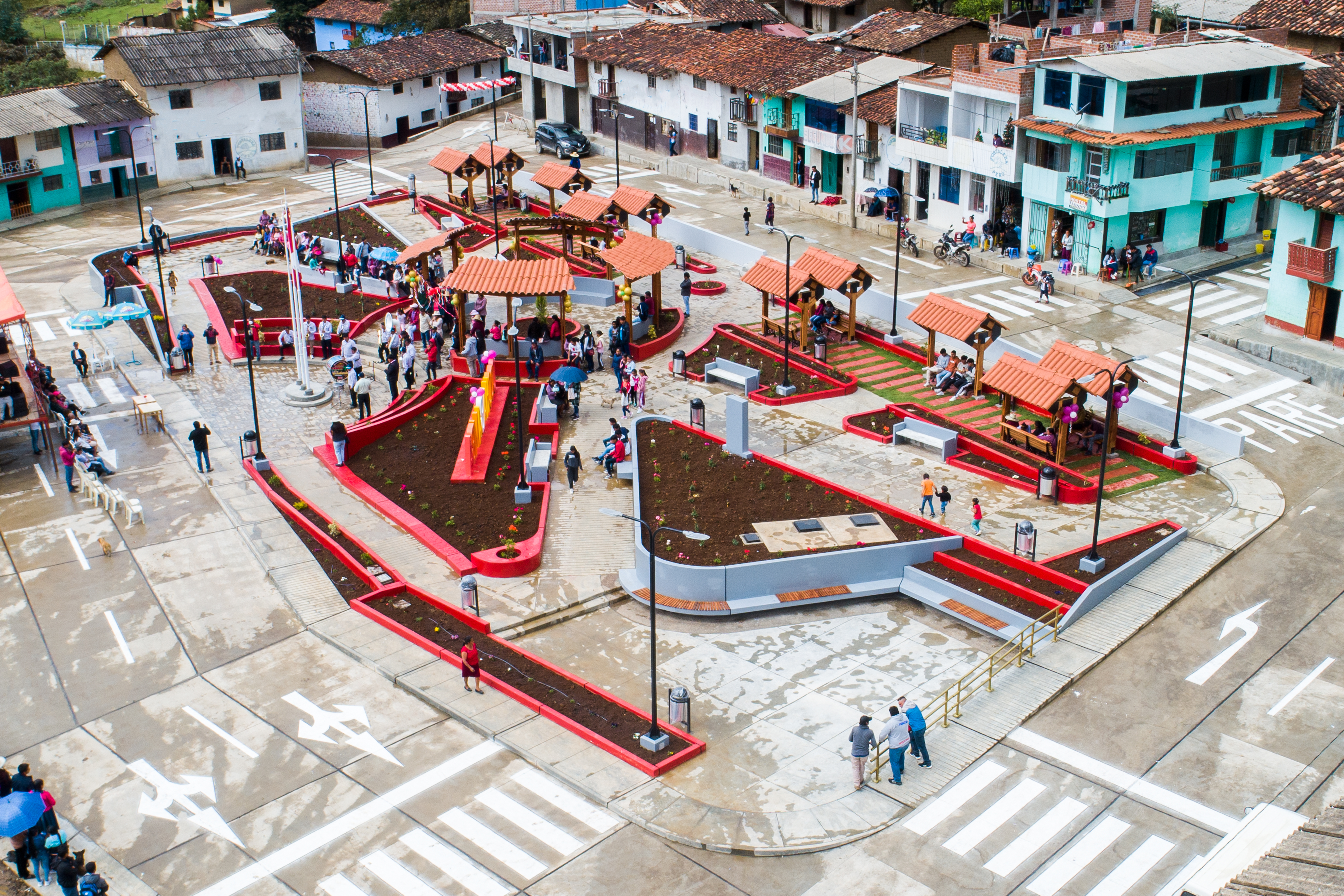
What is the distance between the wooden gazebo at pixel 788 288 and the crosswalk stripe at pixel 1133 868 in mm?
24409

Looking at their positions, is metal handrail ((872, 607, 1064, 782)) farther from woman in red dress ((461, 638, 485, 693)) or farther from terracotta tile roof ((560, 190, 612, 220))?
terracotta tile roof ((560, 190, 612, 220))

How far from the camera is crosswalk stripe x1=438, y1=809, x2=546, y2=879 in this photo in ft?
78.8

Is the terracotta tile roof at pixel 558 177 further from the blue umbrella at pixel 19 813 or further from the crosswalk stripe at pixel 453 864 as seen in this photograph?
the blue umbrella at pixel 19 813

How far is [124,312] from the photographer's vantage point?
4669 cm

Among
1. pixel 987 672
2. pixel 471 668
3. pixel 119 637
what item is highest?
pixel 471 668

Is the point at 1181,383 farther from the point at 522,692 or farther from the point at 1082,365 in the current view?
the point at 522,692

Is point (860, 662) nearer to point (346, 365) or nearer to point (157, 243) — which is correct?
point (346, 365)

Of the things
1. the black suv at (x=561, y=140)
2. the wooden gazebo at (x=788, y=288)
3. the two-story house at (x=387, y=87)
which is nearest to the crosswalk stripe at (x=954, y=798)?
the wooden gazebo at (x=788, y=288)

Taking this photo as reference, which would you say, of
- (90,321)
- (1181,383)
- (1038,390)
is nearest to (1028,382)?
(1038,390)

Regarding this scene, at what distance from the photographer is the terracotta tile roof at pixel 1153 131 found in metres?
51.4

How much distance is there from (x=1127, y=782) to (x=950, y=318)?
811 inches

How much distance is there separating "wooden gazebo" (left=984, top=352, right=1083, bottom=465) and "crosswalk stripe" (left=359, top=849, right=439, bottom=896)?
22377 millimetres

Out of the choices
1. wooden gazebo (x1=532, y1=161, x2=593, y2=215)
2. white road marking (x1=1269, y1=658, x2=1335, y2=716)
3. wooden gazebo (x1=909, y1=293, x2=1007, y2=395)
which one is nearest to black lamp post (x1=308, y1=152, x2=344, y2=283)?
wooden gazebo (x1=532, y1=161, x2=593, y2=215)

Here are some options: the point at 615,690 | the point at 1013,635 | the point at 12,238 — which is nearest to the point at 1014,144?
the point at 1013,635
